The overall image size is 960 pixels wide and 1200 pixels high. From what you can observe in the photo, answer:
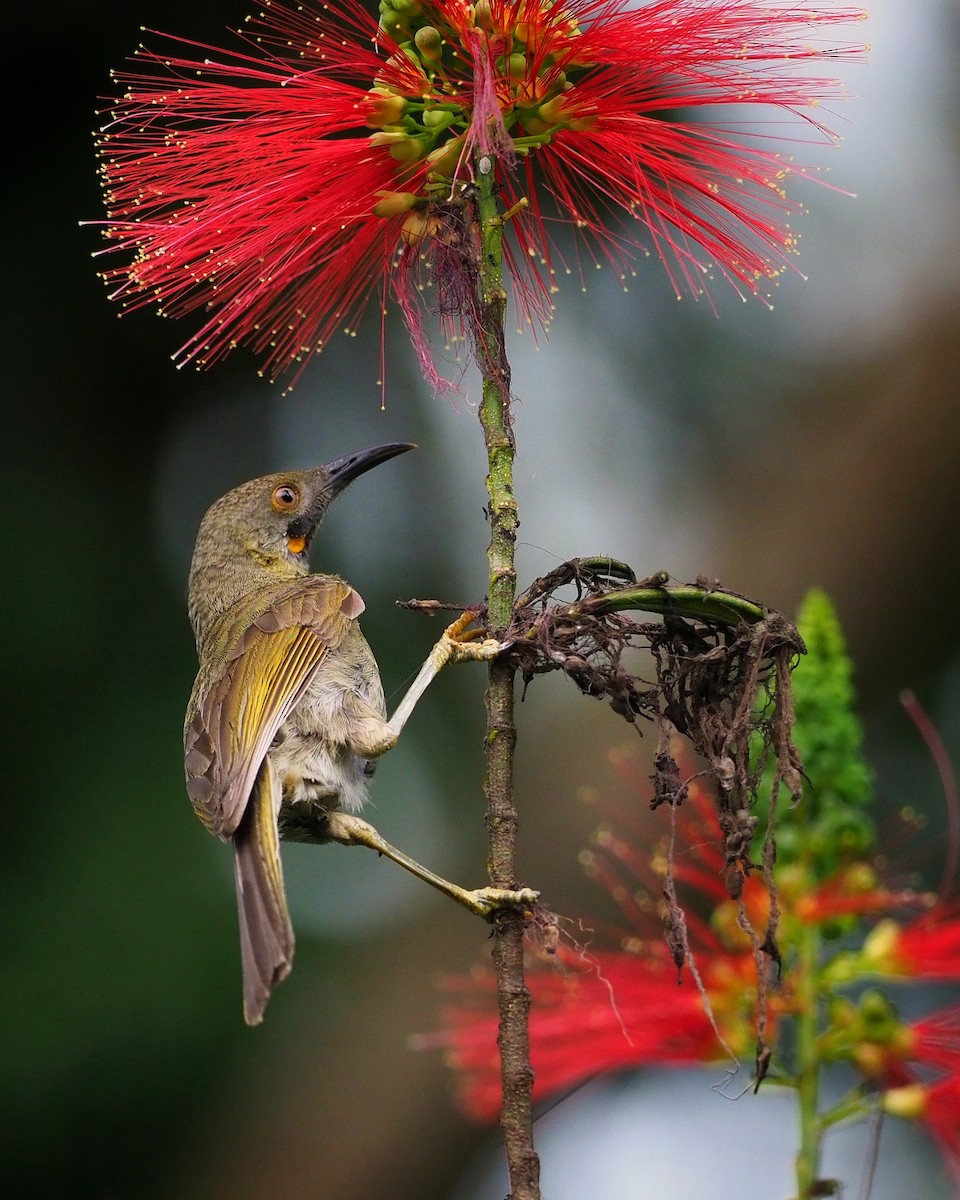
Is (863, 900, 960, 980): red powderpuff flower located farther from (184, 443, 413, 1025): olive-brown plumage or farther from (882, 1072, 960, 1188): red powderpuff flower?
(184, 443, 413, 1025): olive-brown plumage

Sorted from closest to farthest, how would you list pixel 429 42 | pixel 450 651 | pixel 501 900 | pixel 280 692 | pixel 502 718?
pixel 501 900 < pixel 502 718 < pixel 429 42 < pixel 450 651 < pixel 280 692

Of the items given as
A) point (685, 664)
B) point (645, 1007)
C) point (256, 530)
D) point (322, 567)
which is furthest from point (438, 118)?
point (322, 567)

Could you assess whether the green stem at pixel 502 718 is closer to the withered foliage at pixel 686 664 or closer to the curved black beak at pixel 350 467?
the withered foliage at pixel 686 664

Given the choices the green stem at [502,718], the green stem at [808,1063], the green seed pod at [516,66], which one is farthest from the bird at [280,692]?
the green seed pod at [516,66]

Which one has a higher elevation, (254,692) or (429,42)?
(429,42)

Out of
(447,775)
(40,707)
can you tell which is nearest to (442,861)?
(447,775)

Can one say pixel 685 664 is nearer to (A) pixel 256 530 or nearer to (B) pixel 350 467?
(B) pixel 350 467

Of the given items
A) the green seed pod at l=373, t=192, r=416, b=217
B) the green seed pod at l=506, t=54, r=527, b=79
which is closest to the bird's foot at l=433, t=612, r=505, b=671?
the green seed pod at l=373, t=192, r=416, b=217
